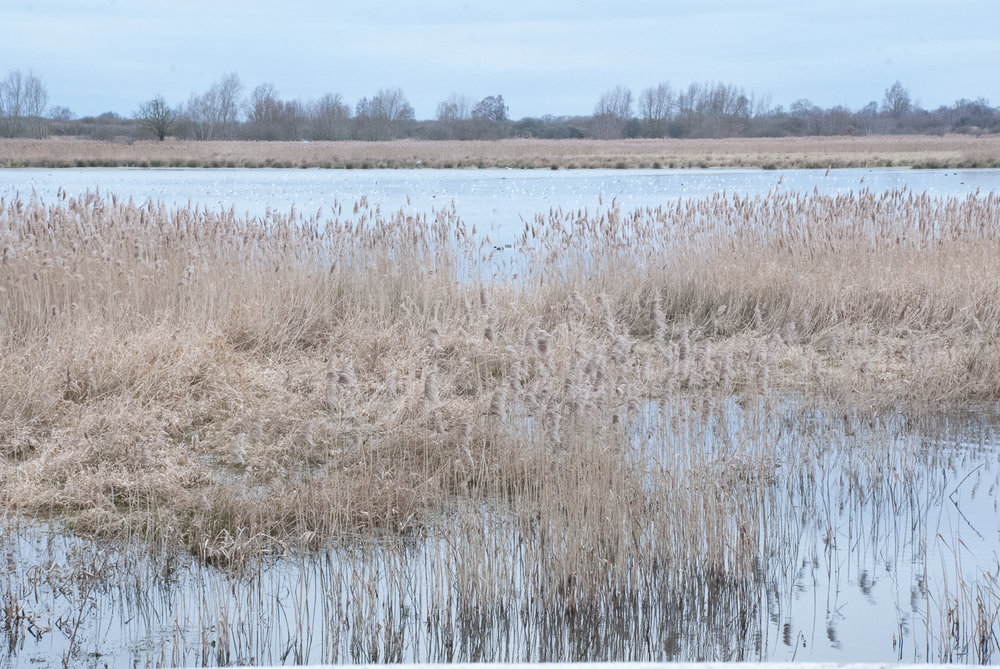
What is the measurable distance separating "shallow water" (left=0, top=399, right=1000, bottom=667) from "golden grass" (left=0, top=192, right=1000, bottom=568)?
160 mm

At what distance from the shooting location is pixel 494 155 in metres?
38.2

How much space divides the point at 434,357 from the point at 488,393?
1198 millimetres

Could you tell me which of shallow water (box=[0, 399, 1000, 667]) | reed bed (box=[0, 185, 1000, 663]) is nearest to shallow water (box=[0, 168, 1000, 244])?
reed bed (box=[0, 185, 1000, 663])

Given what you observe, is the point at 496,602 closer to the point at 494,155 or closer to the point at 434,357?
the point at 434,357

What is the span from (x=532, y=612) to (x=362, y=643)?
1.98 ft

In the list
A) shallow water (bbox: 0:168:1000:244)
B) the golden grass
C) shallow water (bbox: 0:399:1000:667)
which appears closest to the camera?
shallow water (bbox: 0:399:1000:667)

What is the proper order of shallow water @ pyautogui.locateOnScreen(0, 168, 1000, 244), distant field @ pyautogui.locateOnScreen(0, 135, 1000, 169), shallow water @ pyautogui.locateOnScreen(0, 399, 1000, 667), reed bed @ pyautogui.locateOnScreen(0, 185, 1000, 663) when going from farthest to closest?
distant field @ pyautogui.locateOnScreen(0, 135, 1000, 169) → shallow water @ pyautogui.locateOnScreen(0, 168, 1000, 244) → reed bed @ pyautogui.locateOnScreen(0, 185, 1000, 663) → shallow water @ pyautogui.locateOnScreen(0, 399, 1000, 667)

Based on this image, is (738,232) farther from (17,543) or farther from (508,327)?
(17,543)

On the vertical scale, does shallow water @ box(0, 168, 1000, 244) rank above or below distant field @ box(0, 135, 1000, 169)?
below

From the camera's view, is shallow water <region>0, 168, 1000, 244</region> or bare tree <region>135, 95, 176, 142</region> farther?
bare tree <region>135, 95, 176, 142</region>

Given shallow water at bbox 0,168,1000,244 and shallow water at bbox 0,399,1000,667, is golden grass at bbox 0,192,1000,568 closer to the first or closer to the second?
shallow water at bbox 0,399,1000,667

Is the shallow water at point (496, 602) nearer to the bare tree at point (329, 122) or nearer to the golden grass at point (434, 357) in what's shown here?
the golden grass at point (434, 357)

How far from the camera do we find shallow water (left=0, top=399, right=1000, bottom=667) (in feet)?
9.82

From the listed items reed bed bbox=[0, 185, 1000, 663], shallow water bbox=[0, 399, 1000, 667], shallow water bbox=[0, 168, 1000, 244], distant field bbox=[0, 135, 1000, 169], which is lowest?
shallow water bbox=[0, 399, 1000, 667]
